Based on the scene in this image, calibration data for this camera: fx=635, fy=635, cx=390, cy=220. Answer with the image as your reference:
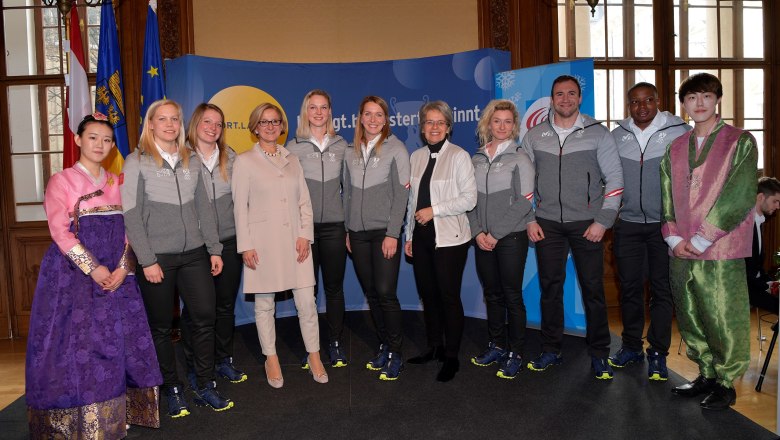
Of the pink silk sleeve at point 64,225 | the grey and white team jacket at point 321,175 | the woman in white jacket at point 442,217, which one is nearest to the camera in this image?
the pink silk sleeve at point 64,225

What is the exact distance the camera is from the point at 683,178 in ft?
10.4

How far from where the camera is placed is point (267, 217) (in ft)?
11.1

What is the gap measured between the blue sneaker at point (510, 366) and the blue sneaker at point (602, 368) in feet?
1.35

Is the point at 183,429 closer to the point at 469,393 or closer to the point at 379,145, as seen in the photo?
the point at 469,393

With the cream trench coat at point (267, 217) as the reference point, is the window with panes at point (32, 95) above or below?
above

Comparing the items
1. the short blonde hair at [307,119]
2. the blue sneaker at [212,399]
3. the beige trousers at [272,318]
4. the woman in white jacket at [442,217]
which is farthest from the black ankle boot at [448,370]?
the short blonde hair at [307,119]

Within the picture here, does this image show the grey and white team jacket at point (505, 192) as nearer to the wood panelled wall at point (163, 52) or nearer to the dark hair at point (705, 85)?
the dark hair at point (705, 85)

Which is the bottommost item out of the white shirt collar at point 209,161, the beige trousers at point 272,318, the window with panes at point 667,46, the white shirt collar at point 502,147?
the beige trousers at point 272,318

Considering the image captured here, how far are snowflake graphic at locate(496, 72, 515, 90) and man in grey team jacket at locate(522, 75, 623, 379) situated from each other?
1017mm

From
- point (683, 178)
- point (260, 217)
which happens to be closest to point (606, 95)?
point (683, 178)

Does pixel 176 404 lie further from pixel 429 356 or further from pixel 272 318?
pixel 429 356

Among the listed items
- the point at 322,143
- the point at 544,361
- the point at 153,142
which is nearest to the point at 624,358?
the point at 544,361

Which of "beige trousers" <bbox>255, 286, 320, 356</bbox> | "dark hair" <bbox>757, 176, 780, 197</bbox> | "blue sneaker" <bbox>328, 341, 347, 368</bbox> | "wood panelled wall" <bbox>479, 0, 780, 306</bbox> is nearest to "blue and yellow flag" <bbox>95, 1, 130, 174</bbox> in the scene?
"beige trousers" <bbox>255, 286, 320, 356</bbox>

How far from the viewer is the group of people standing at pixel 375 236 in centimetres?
279
